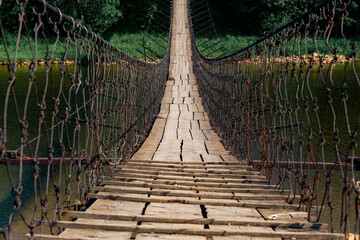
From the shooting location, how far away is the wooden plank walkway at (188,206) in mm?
1724

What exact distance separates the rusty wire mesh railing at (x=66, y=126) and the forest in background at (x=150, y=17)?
13.9 m

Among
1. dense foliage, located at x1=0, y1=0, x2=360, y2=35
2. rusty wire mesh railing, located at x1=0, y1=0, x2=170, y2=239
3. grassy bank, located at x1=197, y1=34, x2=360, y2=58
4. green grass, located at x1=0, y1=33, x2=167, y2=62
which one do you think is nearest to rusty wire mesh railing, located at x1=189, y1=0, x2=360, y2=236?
rusty wire mesh railing, located at x1=0, y1=0, x2=170, y2=239

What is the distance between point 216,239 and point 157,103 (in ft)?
18.3

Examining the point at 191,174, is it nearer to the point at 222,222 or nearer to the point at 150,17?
the point at 222,222

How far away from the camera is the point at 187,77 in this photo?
33.7 feet

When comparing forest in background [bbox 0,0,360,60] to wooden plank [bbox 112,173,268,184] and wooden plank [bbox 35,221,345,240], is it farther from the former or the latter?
wooden plank [bbox 35,221,345,240]

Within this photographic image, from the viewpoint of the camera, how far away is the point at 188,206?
2.14 m

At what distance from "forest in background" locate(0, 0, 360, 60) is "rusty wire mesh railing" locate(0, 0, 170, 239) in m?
13.9

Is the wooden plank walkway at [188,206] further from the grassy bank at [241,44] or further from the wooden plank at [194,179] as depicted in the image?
the grassy bank at [241,44]

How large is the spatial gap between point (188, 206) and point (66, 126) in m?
0.71

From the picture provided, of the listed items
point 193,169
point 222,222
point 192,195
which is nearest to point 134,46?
point 193,169

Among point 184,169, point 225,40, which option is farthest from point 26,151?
point 225,40

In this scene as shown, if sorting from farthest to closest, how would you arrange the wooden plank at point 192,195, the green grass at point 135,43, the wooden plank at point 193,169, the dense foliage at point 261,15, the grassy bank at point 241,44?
the dense foliage at point 261,15, the grassy bank at point 241,44, the green grass at point 135,43, the wooden plank at point 193,169, the wooden plank at point 192,195

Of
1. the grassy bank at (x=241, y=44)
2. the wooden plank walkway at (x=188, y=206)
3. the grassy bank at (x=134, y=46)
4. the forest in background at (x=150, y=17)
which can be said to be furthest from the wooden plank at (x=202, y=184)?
the forest in background at (x=150, y=17)
